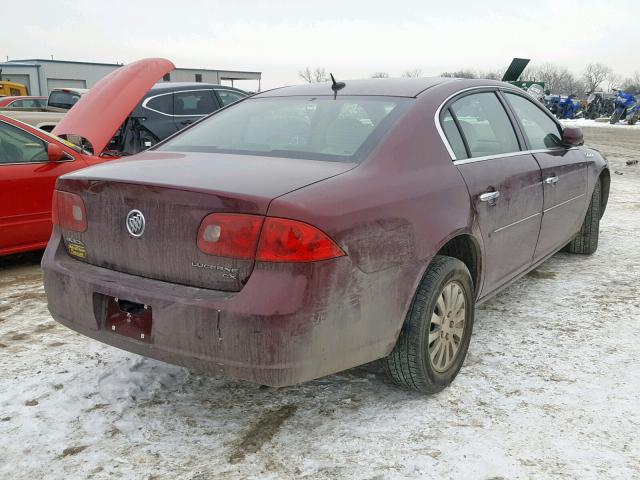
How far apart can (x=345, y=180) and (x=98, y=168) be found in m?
1.15

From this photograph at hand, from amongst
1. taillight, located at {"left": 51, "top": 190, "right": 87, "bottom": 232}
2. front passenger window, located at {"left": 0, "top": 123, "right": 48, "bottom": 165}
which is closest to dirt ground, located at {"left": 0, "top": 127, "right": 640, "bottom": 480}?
taillight, located at {"left": 51, "top": 190, "right": 87, "bottom": 232}

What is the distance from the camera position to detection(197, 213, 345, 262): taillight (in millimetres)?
2193

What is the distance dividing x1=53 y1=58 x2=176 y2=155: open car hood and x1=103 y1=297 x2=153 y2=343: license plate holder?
3.45 meters

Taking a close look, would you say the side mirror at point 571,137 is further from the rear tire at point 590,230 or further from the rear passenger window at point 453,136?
the rear passenger window at point 453,136

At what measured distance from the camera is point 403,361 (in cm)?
273

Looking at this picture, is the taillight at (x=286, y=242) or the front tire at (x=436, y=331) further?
the front tire at (x=436, y=331)

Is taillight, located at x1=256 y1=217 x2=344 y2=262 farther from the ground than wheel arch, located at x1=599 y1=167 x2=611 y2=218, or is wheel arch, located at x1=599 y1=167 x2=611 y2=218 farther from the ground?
taillight, located at x1=256 y1=217 x2=344 y2=262

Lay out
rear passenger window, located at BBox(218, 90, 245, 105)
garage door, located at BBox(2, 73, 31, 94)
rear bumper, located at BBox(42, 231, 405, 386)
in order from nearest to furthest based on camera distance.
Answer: rear bumper, located at BBox(42, 231, 405, 386), rear passenger window, located at BBox(218, 90, 245, 105), garage door, located at BBox(2, 73, 31, 94)

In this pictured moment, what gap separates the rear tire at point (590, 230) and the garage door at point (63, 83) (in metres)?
50.8

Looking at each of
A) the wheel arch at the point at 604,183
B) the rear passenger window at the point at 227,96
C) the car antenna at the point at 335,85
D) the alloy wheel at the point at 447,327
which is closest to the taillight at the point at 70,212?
the car antenna at the point at 335,85

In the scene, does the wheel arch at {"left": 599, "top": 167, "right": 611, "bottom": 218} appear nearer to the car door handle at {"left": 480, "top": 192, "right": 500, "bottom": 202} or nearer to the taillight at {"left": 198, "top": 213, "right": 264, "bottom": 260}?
the car door handle at {"left": 480, "top": 192, "right": 500, "bottom": 202}

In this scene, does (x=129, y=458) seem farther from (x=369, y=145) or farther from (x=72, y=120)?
(x=72, y=120)

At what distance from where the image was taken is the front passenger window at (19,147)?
5086 mm

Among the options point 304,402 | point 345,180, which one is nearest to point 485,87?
point 345,180
